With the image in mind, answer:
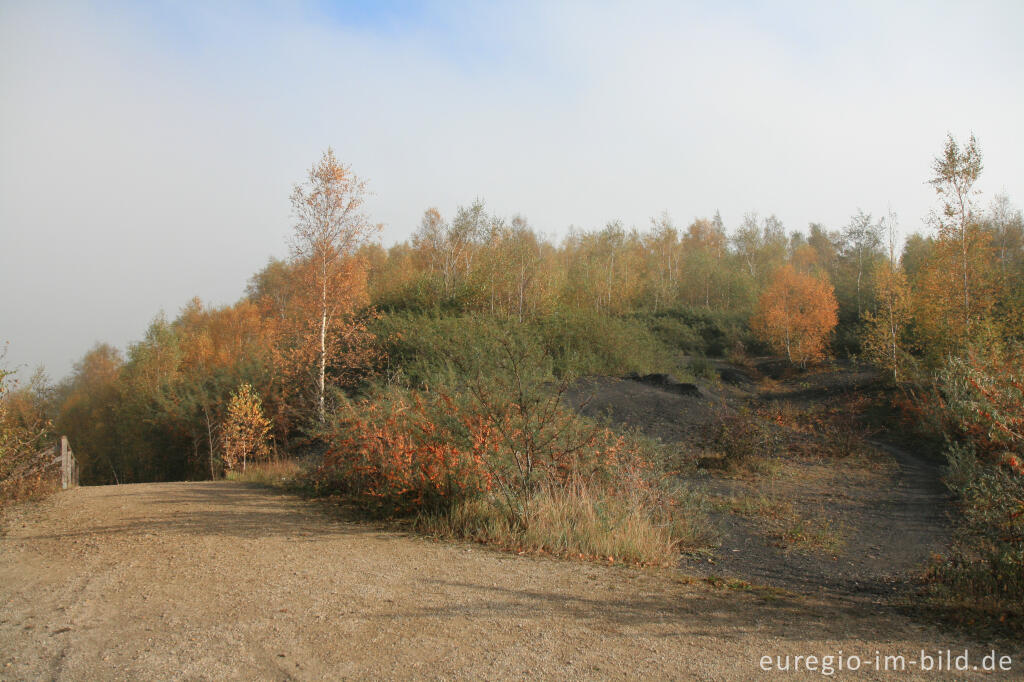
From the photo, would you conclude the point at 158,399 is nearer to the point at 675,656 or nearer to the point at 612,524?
the point at 612,524

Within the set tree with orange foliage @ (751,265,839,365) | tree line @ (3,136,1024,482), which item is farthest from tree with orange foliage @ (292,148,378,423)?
tree with orange foliage @ (751,265,839,365)

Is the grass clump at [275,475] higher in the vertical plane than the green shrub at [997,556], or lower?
lower

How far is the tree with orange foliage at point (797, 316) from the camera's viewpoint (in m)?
30.7

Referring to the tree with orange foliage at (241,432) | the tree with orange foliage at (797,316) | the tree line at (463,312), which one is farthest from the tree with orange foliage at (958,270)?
the tree with orange foliage at (241,432)

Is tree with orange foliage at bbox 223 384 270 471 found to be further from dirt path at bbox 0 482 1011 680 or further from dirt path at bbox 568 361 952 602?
dirt path at bbox 568 361 952 602

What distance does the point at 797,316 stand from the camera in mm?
31500

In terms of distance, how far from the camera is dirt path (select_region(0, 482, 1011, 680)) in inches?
134

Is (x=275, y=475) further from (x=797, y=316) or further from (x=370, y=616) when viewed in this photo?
(x=797, y=316)

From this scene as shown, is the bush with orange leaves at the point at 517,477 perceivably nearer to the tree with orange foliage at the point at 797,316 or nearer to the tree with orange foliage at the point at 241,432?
the tree with orange foliage at the point at 241,432

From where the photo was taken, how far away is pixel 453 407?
22.9 feet

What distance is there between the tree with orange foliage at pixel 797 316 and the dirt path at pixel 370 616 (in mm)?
28929

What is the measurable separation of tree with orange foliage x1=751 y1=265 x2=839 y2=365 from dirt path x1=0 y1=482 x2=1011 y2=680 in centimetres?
2893

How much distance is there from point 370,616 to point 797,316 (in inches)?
1246

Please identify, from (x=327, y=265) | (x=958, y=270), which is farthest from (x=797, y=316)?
(x=327, y=265)
